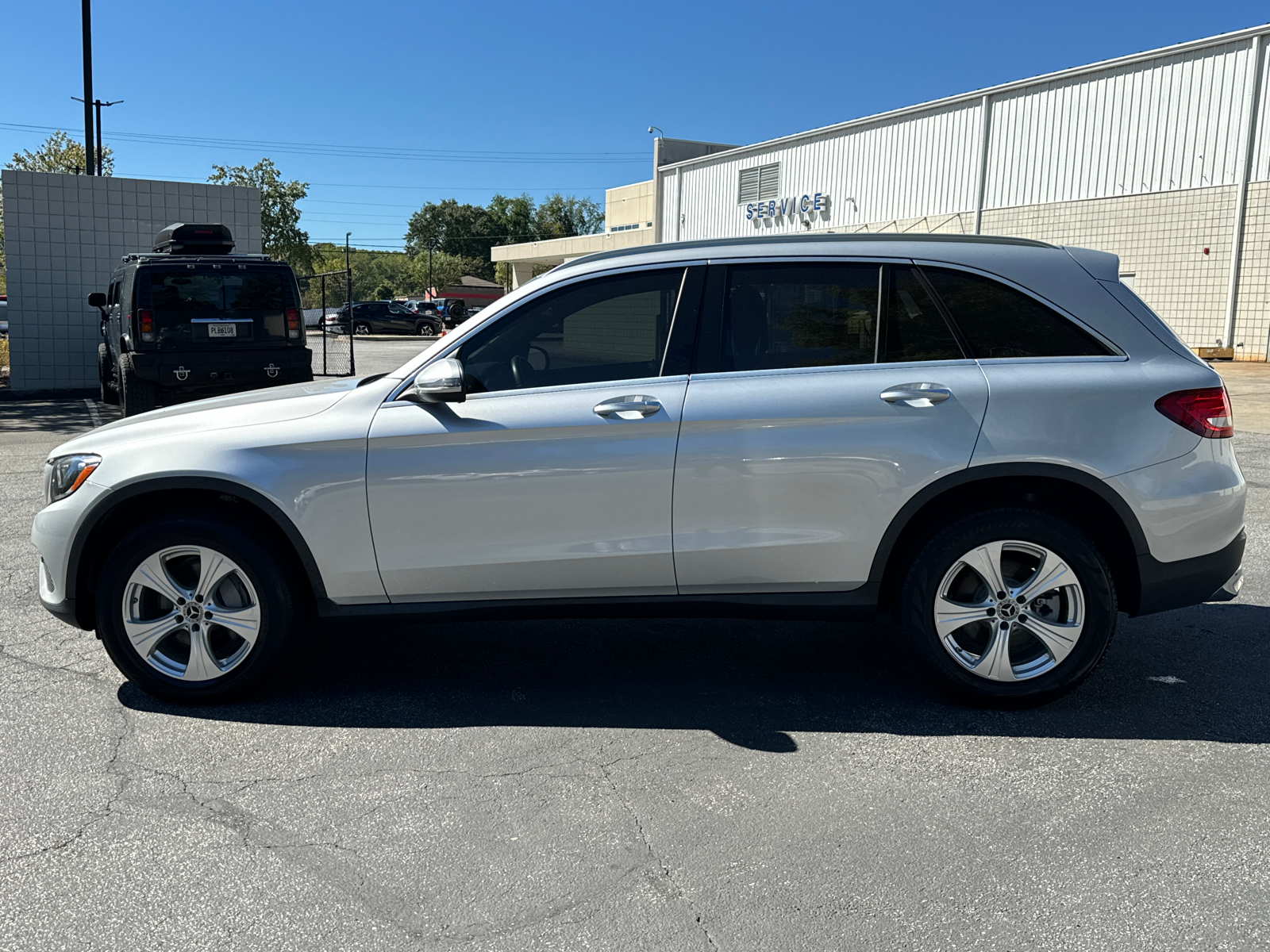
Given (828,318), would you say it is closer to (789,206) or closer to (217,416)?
(217,416)

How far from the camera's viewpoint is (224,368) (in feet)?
40.9

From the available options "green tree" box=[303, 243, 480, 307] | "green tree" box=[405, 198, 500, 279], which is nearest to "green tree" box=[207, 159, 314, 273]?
"green tree" box=[303, 243, 480, 307]

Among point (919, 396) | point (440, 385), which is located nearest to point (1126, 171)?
point (919, 396)

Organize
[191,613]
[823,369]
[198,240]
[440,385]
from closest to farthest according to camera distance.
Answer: [440,385]
[823,369]
[191,613]
[198,240]

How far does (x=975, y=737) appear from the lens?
13.2ft

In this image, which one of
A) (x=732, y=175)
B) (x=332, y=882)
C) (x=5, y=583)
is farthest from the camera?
(x=732, y=175)

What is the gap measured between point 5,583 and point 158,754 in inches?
115

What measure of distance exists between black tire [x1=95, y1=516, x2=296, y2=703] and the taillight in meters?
3.43

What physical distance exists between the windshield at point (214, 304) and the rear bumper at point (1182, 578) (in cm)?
1066

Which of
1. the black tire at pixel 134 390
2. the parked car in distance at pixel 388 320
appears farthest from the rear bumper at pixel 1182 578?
the parked car in distance at pixel 388 320

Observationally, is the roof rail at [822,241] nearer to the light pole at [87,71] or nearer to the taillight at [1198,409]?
the taillight at [1198,409]

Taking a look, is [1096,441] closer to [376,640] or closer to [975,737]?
[975,737]

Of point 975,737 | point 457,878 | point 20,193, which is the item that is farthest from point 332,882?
point 20,193

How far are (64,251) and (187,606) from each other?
16.7 metres
